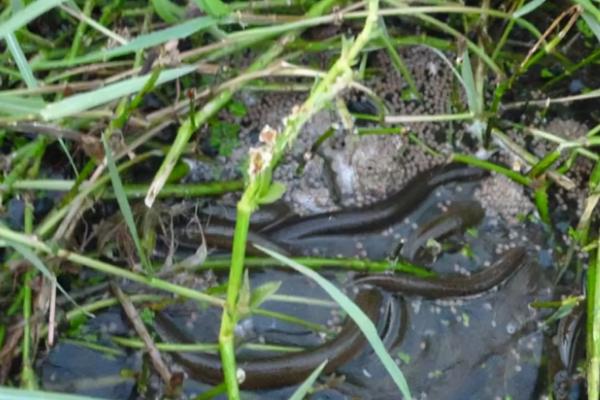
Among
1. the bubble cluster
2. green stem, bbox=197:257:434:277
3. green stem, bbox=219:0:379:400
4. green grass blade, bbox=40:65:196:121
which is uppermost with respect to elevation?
the bubble cluster

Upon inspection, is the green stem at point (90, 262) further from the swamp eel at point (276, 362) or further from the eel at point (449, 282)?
the eel at point (449, 282)

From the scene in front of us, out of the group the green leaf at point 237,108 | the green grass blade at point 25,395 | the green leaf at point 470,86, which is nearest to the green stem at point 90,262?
the green grass blade at point 25,395

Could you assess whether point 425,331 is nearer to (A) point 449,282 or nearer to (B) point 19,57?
(A) point 449,282

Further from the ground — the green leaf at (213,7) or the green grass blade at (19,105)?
the green leaf at (213,7)

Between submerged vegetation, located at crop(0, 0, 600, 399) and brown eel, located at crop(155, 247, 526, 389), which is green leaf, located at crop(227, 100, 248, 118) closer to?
submerged vegetation, located at crop(0, 0, 600, 399)

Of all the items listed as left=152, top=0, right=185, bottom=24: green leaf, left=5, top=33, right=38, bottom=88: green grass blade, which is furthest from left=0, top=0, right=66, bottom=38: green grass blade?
left=152, top=0, right=185, bottom=24: green leaf

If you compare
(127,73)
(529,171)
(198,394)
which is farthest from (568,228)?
(127,73)

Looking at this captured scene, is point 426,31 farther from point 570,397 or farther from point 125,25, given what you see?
point 570,397

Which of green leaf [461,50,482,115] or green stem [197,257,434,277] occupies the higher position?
green leaf [461,50,482,115]
